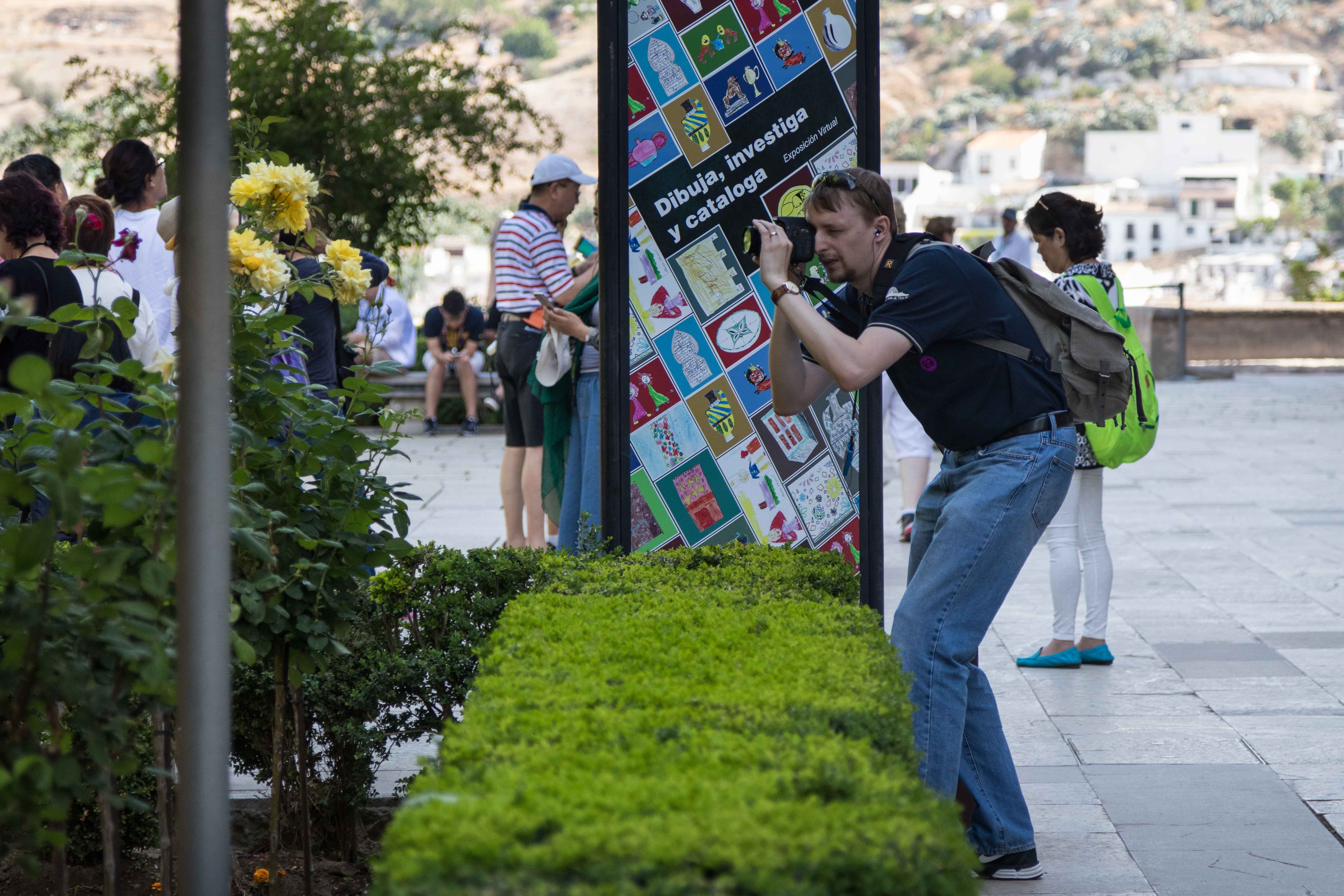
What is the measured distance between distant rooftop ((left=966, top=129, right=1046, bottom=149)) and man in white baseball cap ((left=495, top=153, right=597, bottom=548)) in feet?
467

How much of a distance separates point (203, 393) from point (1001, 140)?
489ft

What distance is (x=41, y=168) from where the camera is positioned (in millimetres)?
5809

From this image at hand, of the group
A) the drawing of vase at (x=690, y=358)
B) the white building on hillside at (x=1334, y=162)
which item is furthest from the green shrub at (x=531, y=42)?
the drawing of vase at (x=690, y=358)

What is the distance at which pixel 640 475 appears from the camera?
4070mm

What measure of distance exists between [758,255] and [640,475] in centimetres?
97

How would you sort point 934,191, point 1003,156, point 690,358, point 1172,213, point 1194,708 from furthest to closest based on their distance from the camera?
point 1003,156 < point 1172,213 < point 934,191 < point 1194,708 < point 690,358

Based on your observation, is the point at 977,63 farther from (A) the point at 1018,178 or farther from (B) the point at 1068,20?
(A) the point at 1018,178

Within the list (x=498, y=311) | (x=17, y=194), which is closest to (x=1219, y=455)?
(x=498, y=311)

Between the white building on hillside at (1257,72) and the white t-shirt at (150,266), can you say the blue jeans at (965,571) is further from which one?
the white building on hillside at (1257,72)

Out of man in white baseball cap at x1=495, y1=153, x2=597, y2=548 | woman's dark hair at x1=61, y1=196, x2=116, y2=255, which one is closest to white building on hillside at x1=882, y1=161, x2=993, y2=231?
man in white baseball cap at x1=495, y1=153, x2=597, y2=548

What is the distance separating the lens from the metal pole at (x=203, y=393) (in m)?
→ 1.59

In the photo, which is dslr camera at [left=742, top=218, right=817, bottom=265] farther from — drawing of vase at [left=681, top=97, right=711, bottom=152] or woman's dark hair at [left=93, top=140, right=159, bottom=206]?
woman's dark hair at [left=93, top=140, right=159, bottom=206]

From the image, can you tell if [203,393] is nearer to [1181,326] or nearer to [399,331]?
[399,331]

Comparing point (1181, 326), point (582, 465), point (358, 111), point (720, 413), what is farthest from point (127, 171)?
point (1181, 326)
